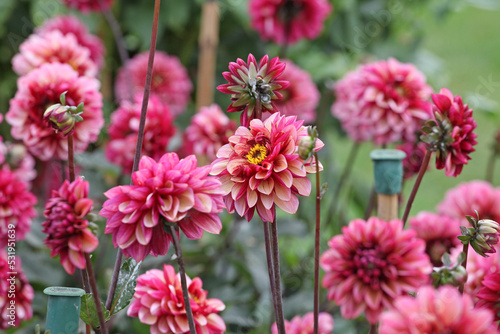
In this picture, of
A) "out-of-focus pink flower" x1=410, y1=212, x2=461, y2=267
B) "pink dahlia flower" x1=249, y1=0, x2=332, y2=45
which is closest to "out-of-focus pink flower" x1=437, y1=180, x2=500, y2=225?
"out-of-focus pink flower" x1=410, y1=212, x2=461, y2=267

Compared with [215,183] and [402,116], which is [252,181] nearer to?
[215,183]

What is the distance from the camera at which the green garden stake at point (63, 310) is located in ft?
1.30

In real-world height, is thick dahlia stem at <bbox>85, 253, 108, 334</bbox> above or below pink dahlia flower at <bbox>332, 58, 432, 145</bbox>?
below

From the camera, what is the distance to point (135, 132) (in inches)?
34.4

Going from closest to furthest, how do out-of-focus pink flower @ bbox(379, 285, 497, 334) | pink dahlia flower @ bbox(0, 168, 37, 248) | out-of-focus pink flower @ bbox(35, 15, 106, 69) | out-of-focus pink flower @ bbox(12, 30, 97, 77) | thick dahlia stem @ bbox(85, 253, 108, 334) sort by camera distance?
out-of-focus pink flower @ bbox(379, 285, 497, 334) → thick dahlia stem @ bbox(85, 253, 108, 334) → pink dahlia flower @ bbox(0, 168, 37, 248) → out-of-focus pink flower @ bbox(12, 30, 97, 77) → out-of-focus pink flower @ bbox(35, 15, 106, 69)

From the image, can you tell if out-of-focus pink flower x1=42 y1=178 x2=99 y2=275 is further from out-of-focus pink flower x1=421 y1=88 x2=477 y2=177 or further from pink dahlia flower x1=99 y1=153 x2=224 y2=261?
out-of-focus pink flower x1=421 y1=88 x2=477 y2=177

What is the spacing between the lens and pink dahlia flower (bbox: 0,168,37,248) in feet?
2.08

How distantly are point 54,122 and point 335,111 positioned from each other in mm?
693

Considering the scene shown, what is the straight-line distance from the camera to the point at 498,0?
178 centimetres

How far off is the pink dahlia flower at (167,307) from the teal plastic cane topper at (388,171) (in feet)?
0.63

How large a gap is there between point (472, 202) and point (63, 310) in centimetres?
66

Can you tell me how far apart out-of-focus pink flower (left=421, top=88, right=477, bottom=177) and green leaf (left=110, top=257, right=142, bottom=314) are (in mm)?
253

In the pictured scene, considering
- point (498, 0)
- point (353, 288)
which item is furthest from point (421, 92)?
point (498, 0)

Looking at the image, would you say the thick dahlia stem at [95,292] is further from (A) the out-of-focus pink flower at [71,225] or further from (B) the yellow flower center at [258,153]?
(B) the yellow flower center at [258,153]
